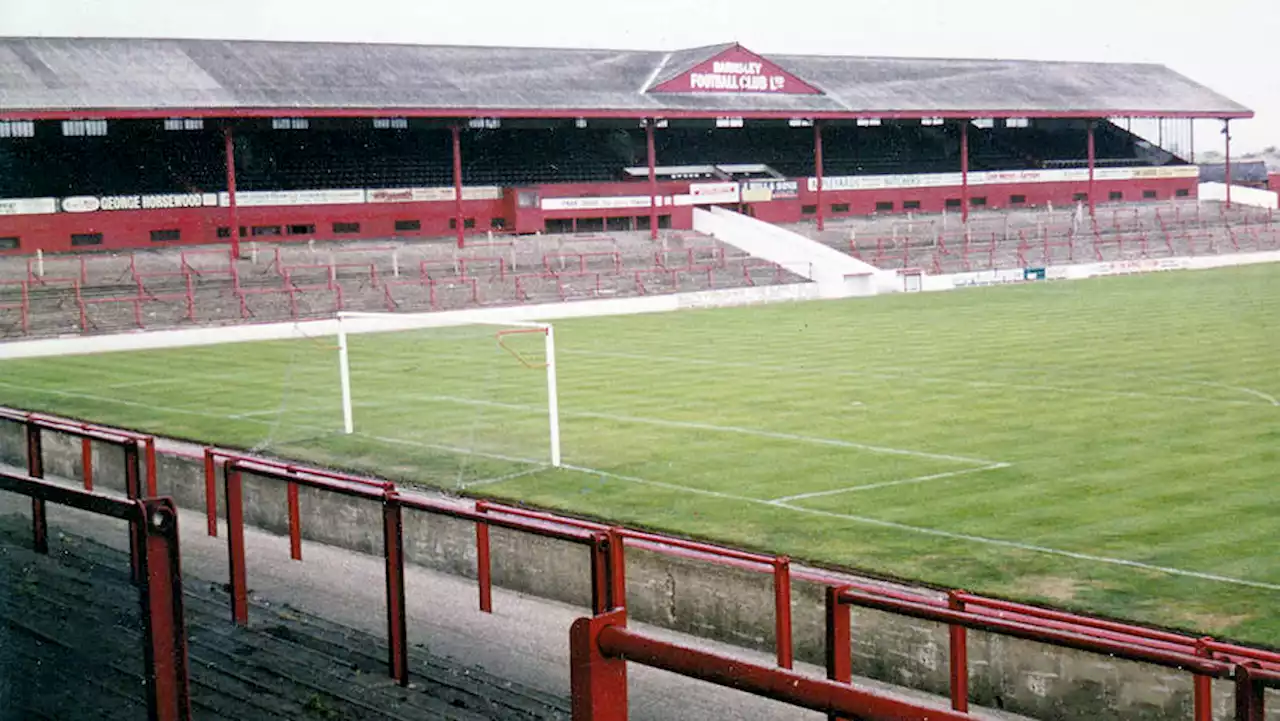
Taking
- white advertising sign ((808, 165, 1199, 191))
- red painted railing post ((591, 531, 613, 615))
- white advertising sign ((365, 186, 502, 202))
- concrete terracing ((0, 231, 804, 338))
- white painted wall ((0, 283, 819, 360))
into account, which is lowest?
red painted railing post ((591, 531, 613, 615))

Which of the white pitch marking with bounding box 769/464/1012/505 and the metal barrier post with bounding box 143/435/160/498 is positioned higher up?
the metal barrier post with bounding box 143/435/160/498

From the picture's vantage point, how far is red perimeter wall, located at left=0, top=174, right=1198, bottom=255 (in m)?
51.3

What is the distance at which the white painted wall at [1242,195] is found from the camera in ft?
261

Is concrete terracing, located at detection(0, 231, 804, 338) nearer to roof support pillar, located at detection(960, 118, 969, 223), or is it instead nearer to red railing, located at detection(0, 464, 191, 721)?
roof support pillar, located at detection(960, 118, 969, 223)

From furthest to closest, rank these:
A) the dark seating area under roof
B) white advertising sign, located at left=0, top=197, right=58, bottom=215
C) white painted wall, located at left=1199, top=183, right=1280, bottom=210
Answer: white painted wall, located at left=1199, top=183, right=1280, bottom=210
white advertising sign, located at left=0, top=197, right=58, bottom=215
the dark seating area under roof

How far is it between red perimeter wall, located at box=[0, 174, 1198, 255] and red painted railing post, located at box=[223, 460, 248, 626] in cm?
4328

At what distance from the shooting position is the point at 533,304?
153 feet

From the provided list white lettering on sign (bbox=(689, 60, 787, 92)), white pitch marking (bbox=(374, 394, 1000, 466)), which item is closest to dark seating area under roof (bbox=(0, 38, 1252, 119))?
white lettering on sign (bbox=(689, 60, 787, 92))

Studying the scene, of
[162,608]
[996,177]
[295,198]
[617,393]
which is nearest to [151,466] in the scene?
[162,608]

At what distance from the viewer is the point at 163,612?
6.18 metres

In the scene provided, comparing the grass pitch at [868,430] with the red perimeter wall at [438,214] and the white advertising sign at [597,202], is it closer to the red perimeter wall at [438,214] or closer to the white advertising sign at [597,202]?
the red perimeter wall at [438,214]

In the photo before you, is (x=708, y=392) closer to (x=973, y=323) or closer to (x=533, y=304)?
(x=973, y=323)

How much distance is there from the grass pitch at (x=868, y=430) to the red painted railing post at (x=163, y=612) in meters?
7.26

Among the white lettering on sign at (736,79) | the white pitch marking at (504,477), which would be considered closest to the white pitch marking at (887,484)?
the white pitch marking at (504,477)
